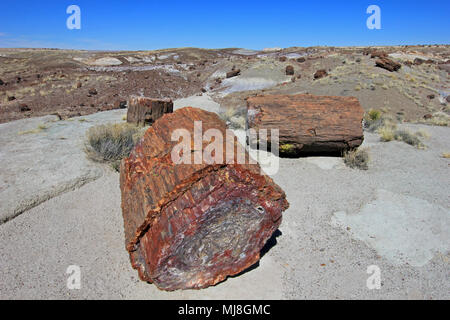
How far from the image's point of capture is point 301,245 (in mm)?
3990

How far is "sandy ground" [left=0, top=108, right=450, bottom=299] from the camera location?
10.4 ft

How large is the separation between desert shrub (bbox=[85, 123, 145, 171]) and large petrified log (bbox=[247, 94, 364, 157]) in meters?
3.21

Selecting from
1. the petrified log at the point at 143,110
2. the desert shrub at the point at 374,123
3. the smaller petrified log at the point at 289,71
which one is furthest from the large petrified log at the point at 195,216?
the smaller petrified log at the point at 289,71

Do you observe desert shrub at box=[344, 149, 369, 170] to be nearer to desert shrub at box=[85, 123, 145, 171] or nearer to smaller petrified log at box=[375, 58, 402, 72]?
desert shrub at box=[85, 123, 145, 171]

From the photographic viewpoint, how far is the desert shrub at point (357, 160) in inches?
258

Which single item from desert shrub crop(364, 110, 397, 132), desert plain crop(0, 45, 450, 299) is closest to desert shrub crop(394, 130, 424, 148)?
desert plain crop(0, 45, 450, 299)

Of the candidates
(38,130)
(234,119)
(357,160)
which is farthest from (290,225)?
(38,130)

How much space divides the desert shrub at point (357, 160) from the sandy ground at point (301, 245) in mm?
536

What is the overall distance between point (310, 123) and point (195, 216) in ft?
16.2

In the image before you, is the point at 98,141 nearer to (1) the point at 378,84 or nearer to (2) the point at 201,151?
(2) the point at 201,151

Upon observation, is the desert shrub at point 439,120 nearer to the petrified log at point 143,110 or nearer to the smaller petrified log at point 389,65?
the smaller petrified log at point 389,65
